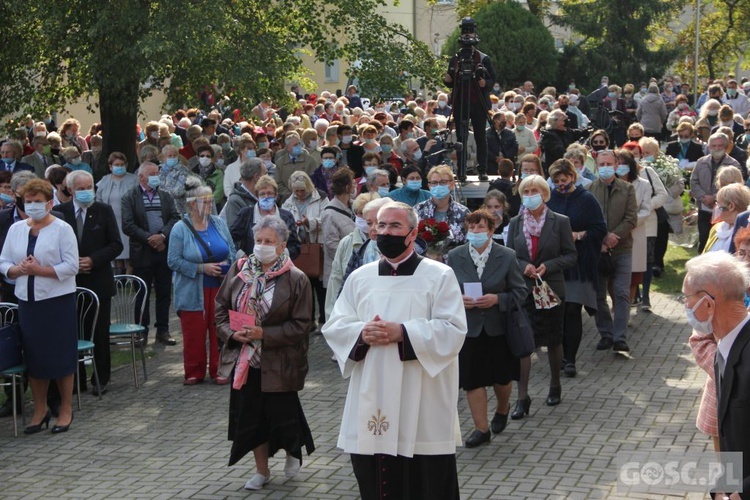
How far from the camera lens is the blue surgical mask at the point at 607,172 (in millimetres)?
12289

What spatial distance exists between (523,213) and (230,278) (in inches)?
119

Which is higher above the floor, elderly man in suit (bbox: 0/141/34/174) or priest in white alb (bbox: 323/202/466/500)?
elderly man in suit (bbox: 0/141/34/174)

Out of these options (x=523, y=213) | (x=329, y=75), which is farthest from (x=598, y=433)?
(x=329, y=75)

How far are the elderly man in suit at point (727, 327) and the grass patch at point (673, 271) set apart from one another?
382 inches

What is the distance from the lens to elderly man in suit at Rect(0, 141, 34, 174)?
51.0ft

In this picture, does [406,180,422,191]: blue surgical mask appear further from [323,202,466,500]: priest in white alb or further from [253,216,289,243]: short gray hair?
[323,202,466,500]: priest in white alb

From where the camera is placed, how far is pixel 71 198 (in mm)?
11570

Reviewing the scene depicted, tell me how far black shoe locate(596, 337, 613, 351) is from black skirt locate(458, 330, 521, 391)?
332 cm

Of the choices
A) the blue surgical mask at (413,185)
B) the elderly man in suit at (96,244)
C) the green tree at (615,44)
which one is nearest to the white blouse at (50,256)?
the elderly man in suit at (96,244)

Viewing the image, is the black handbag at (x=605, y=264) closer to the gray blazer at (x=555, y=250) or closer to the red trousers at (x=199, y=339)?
the gray blazer at (x=555, y=250)

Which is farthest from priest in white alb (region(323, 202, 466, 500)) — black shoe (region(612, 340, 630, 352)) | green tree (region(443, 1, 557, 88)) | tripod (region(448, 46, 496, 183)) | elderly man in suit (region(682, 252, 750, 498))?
green tree (region(443, 1, 557, 88))

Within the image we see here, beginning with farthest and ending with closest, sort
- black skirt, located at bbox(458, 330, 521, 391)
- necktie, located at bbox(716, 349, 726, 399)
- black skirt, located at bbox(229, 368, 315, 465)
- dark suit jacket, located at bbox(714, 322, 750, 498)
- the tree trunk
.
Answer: the tree trunk, black skirt, located at bbox(458, 330, 521, 391), black skirt, located at bbox(229, 368, 315, 465), necktie, located at bbox(716, 349, 726, 399), dark suit jacket, located at bbox(714, 322, 750, 498)

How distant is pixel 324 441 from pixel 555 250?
256 centimetres

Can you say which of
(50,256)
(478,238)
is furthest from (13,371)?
(478,238)
